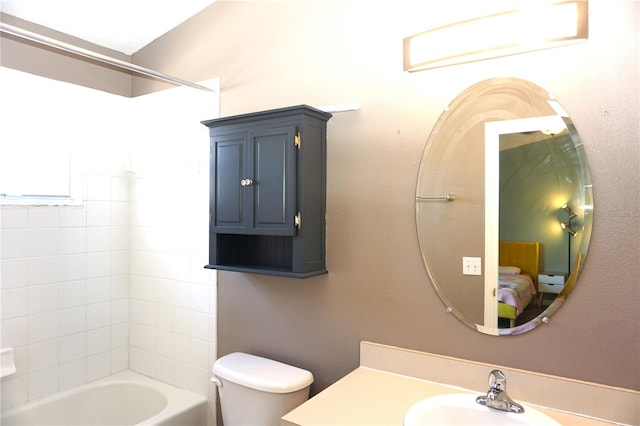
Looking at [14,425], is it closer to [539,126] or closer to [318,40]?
[318,40]

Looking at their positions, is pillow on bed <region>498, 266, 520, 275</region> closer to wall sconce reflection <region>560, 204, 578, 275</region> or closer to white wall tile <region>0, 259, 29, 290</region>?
wall sconce reflection <region>560, 204, 578, 275</region>

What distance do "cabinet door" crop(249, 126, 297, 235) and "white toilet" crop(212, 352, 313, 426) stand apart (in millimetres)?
579

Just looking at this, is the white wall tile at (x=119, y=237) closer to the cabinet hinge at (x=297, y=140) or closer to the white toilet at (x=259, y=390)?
the white toilet at (x=259, y=390)

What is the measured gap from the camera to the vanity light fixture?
1337 millimetres

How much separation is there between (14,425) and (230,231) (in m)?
1.44

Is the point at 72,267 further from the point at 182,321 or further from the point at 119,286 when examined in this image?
the point at 182,321

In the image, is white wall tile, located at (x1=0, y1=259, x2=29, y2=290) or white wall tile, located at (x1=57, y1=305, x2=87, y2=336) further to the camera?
white wall tile, located at (x1=57, y1=305, x2=87, y2=336)

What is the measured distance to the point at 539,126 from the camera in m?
1.46

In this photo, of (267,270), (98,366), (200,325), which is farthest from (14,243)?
(267,270)

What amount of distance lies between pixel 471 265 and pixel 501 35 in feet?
2.48

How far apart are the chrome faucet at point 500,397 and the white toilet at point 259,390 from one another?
74cm

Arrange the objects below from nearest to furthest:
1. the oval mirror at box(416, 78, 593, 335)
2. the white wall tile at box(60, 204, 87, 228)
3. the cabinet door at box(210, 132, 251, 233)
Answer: the oval mirror at box(416, 78, 593, 335), the cabinet door at box(210, 132, 251, 233), the white wall tile at box(60, 204, 87, 228)

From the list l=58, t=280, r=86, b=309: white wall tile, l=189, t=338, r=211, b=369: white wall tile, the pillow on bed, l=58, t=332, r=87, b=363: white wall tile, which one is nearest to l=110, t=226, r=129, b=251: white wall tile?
l=58, t=280, r=86, b=309: white wall tile

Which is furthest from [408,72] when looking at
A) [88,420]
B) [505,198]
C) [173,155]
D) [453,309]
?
[88,420]
